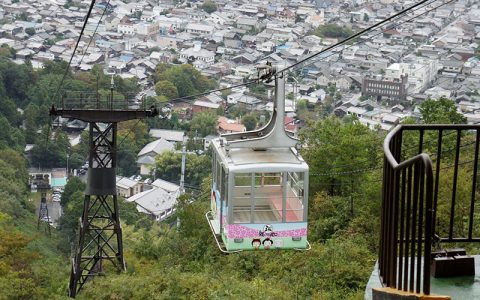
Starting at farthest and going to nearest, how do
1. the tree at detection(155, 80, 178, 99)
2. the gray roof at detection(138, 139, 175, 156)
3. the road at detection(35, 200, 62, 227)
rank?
the tree at detection(155, 80, 178, 99) < the gray roof at detection(138, 139, 175, 156) < the road at detection(35, 200, 62, 227)

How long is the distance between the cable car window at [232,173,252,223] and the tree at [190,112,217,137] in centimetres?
3057

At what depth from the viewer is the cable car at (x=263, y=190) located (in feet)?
21.7

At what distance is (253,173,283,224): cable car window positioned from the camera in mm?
6688

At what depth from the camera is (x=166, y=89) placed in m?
41.6

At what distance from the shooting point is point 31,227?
2339 centimetres

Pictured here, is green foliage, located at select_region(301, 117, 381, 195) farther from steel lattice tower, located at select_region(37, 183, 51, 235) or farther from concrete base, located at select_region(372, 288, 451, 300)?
steel lattice tower, located at select_region(37, 183, 51, 235)

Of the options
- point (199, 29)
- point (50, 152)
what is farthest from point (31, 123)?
point (199, 29)

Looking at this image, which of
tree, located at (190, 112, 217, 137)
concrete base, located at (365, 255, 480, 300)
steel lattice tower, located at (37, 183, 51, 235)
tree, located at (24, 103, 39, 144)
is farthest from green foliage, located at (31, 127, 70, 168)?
concrete base, located at (365, 255, 480, 300)

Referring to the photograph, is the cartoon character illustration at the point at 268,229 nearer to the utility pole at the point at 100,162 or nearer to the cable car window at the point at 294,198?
the cable car window at the point at 294,198

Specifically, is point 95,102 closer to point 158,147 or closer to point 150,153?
point 150,153

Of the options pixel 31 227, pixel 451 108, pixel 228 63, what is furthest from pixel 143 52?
pixel 451 108

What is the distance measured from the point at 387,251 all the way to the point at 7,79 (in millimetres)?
38799

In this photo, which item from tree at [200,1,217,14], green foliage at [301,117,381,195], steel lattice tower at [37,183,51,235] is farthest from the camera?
tree at [200,1,217,14]

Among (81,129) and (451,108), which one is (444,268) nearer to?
(451,108)
